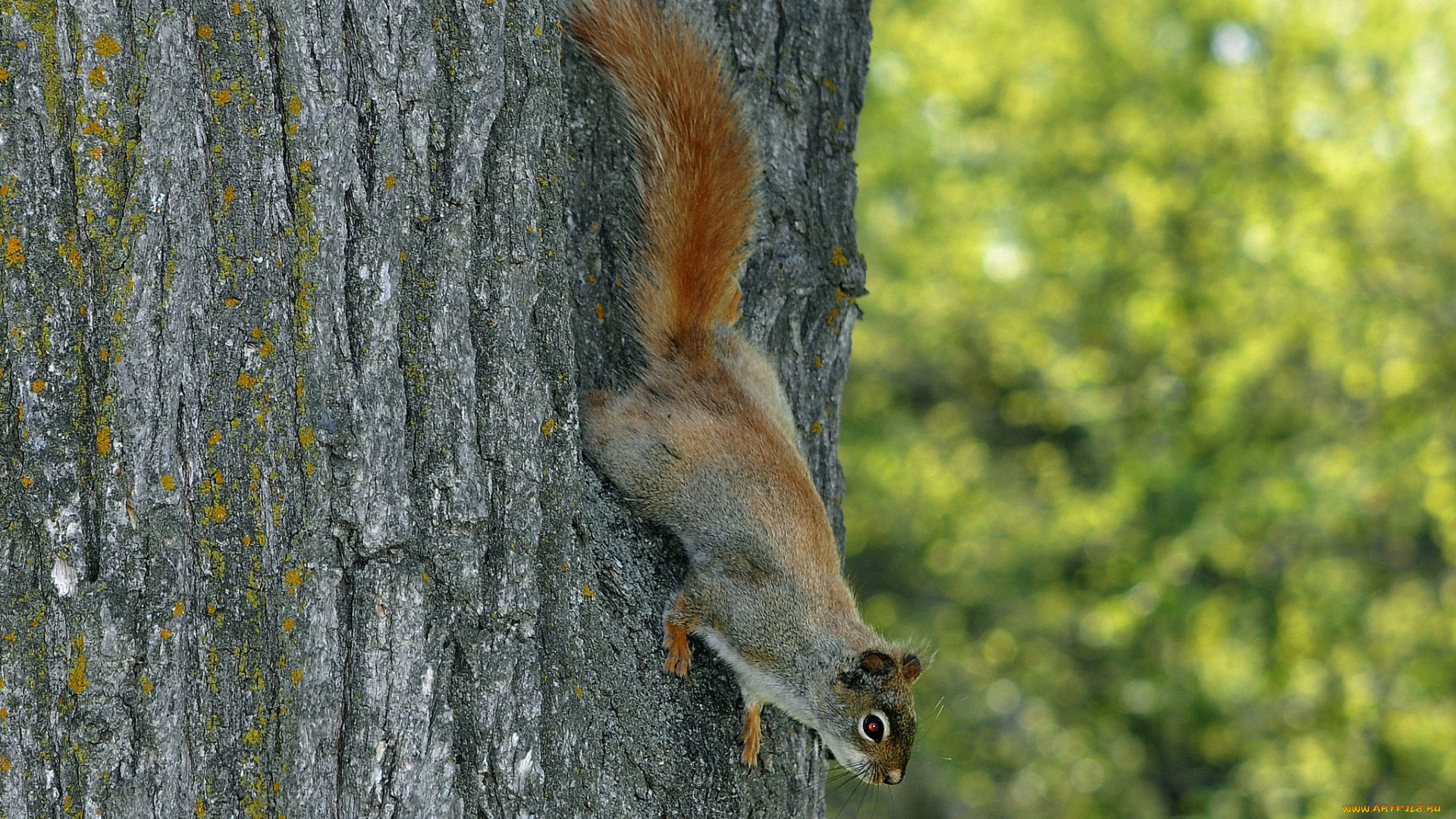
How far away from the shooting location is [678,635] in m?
2.26

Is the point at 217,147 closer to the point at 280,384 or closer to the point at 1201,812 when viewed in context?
the point at 280,384

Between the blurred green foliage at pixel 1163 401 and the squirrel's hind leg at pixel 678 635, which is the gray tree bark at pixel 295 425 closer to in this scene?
the squirrel's hind leg at pixel 678 635

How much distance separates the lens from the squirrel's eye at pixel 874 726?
296 cm

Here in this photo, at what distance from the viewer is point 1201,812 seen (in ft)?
27.5

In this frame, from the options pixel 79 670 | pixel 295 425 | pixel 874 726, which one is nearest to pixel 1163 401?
pixel 874 726

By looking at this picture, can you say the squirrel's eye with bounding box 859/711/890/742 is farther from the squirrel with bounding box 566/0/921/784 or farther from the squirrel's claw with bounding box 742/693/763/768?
the squirrel's claw with bounding box 742/693/763/768

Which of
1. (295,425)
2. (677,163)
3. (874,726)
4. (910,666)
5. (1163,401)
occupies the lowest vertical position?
(874,726)

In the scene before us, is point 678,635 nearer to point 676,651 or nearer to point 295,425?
point 676,651

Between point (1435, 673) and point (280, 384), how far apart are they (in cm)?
817

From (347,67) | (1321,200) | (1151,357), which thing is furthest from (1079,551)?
(347,67)

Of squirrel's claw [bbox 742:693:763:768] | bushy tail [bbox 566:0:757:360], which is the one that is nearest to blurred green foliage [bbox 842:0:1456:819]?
bushy tail [bbox 566:0:757:360]

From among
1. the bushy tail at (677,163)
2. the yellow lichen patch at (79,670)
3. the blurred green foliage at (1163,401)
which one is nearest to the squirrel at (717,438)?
the bushy tail at (677,163)

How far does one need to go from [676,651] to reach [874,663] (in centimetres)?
89

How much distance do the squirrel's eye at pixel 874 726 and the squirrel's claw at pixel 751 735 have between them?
2.15 ft
